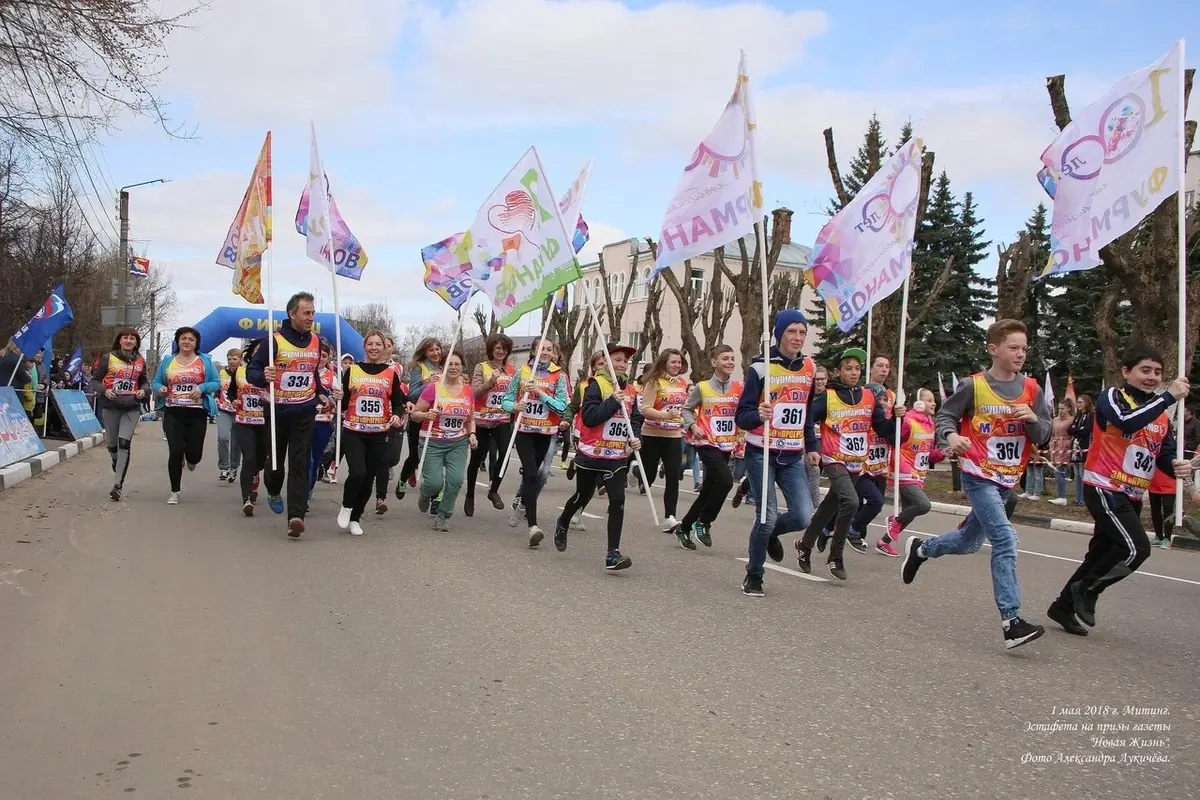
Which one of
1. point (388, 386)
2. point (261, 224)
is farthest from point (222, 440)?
point (388, 386)

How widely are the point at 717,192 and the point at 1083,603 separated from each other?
4.04 m


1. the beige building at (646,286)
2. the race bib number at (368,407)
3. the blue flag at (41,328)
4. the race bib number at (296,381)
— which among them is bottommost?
the race bib number at (368,407)

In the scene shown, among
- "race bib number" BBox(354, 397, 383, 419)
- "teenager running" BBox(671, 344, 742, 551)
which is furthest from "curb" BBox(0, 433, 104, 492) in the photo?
"teenager running" BBox(671, 344, 742, 551)

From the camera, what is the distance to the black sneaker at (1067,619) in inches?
268

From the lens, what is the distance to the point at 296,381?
10.2 metres

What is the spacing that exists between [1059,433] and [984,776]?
15683 mm

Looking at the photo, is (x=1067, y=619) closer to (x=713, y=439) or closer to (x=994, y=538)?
(x=994, y=538)

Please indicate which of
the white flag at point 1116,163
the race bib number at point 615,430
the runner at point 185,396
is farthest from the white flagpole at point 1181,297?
the runner at point 185,396

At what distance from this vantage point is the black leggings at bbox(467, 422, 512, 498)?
11.8 metres

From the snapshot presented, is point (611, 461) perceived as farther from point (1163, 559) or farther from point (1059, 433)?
point (1059, 433)

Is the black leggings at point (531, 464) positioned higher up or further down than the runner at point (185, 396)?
Answer: further down

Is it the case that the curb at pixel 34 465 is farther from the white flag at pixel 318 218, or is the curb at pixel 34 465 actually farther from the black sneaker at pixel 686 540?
the black sneaker at pixel 686 540

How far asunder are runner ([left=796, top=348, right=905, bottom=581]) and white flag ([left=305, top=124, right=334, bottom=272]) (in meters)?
5.41

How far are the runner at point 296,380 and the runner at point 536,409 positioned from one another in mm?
1770
